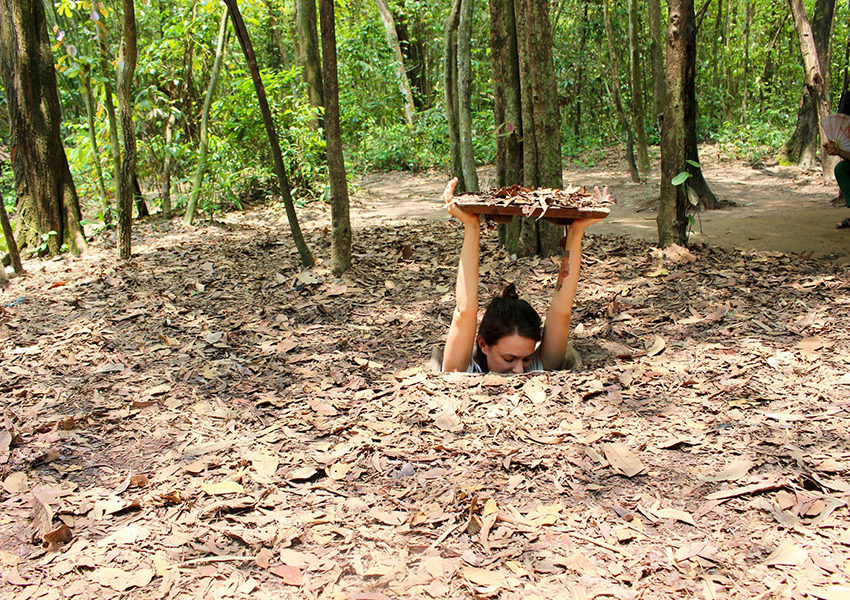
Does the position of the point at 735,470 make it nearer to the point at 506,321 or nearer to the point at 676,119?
the point at 506,321

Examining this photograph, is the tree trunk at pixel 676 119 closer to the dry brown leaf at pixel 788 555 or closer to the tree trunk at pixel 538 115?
the tree trunk at pixel 538 115

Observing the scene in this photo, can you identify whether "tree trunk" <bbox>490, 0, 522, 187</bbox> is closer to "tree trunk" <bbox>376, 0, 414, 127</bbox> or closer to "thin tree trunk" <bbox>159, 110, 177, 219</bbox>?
"thin tree trunk" <bbox>159, 110, 177, 219</bbox>

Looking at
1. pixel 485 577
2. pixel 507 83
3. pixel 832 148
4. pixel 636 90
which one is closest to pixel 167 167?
pixel 507 83

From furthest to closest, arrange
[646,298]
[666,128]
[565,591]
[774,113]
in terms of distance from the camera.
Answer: [774,113], [666,128], [646,298], [565,591]

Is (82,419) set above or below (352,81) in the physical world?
below

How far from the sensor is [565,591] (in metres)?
2.11

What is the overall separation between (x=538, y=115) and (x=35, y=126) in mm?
5710

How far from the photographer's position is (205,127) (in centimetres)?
889

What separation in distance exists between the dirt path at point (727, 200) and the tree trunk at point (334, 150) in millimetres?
1431

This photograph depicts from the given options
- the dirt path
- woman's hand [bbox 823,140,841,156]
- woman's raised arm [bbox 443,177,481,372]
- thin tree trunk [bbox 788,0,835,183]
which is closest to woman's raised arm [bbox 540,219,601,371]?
woman's raised arm [bbox 443,177,481,372]

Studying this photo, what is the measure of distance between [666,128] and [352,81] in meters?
13.3

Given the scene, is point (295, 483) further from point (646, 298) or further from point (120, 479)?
point (646, 298)

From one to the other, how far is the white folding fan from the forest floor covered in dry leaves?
1623 mm

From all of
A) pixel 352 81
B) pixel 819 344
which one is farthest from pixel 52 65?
pixel 352 81
